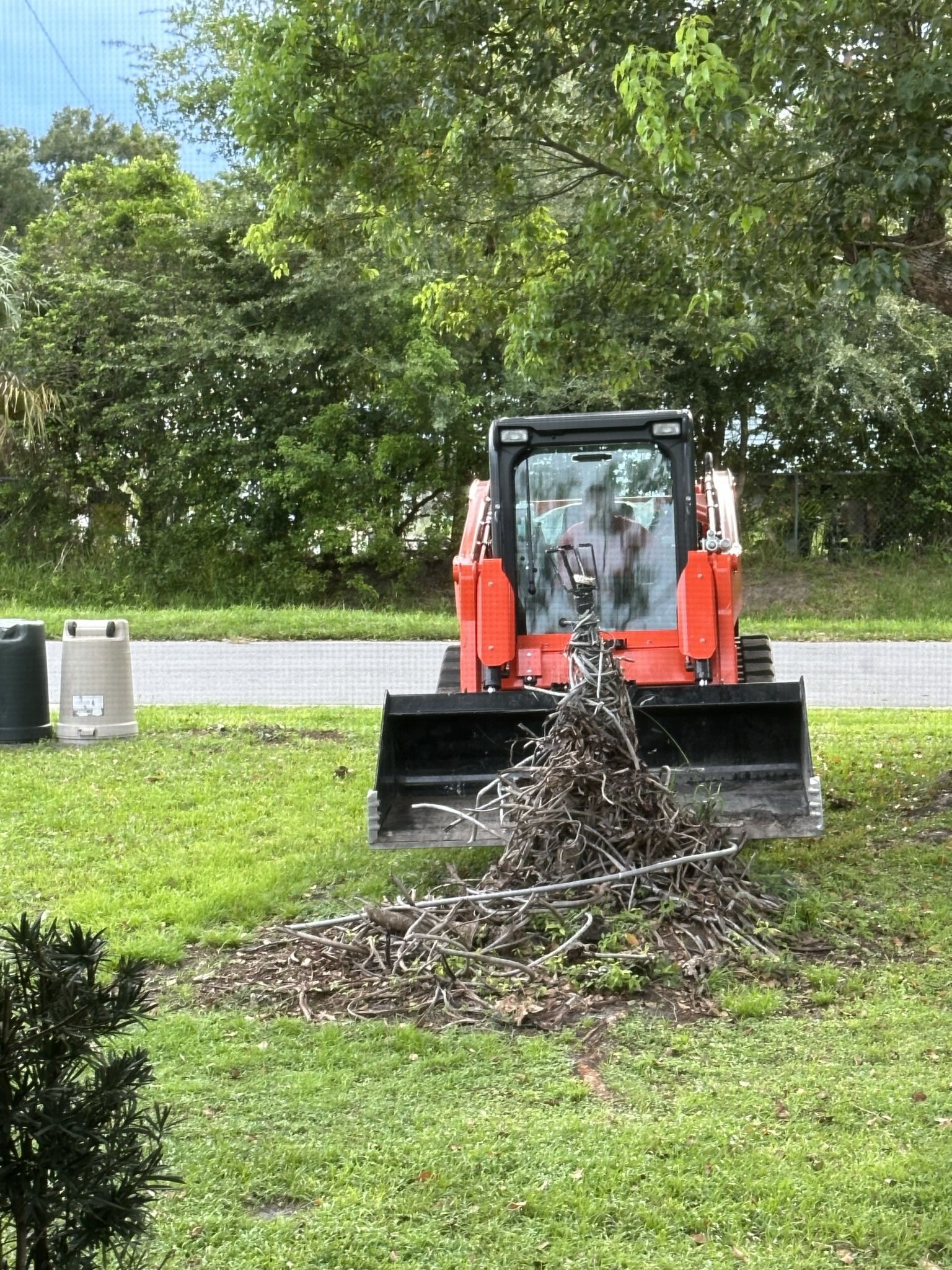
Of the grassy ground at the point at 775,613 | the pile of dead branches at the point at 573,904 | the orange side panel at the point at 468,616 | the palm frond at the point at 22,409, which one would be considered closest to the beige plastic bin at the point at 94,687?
the orange side panel at the point at 468,616

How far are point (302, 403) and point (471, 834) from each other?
16.5m

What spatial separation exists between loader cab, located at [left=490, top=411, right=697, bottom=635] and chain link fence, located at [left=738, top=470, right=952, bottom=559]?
13641 millimetres

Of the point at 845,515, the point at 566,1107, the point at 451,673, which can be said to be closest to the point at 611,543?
the point at 451,673

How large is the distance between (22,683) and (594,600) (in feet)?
18.1

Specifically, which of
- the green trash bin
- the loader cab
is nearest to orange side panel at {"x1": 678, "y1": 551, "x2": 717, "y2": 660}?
the loader cab

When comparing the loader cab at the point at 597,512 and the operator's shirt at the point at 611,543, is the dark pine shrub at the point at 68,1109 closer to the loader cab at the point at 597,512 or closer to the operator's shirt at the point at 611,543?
the loader cab at the point at 597,512

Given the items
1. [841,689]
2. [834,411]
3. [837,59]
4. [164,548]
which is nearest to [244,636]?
[164,548]

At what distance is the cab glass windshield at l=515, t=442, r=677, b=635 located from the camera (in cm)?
834

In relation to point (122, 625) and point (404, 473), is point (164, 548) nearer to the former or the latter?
point (404, 473)

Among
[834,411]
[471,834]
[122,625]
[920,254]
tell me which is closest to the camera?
[471,834]

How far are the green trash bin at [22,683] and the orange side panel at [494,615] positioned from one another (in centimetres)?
453

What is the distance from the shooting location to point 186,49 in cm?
2166

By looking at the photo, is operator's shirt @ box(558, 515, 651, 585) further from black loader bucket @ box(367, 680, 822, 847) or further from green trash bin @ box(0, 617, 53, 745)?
green trash bin @ box(0, 617, 53, 745)

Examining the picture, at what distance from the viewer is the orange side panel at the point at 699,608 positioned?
7.96 metres
